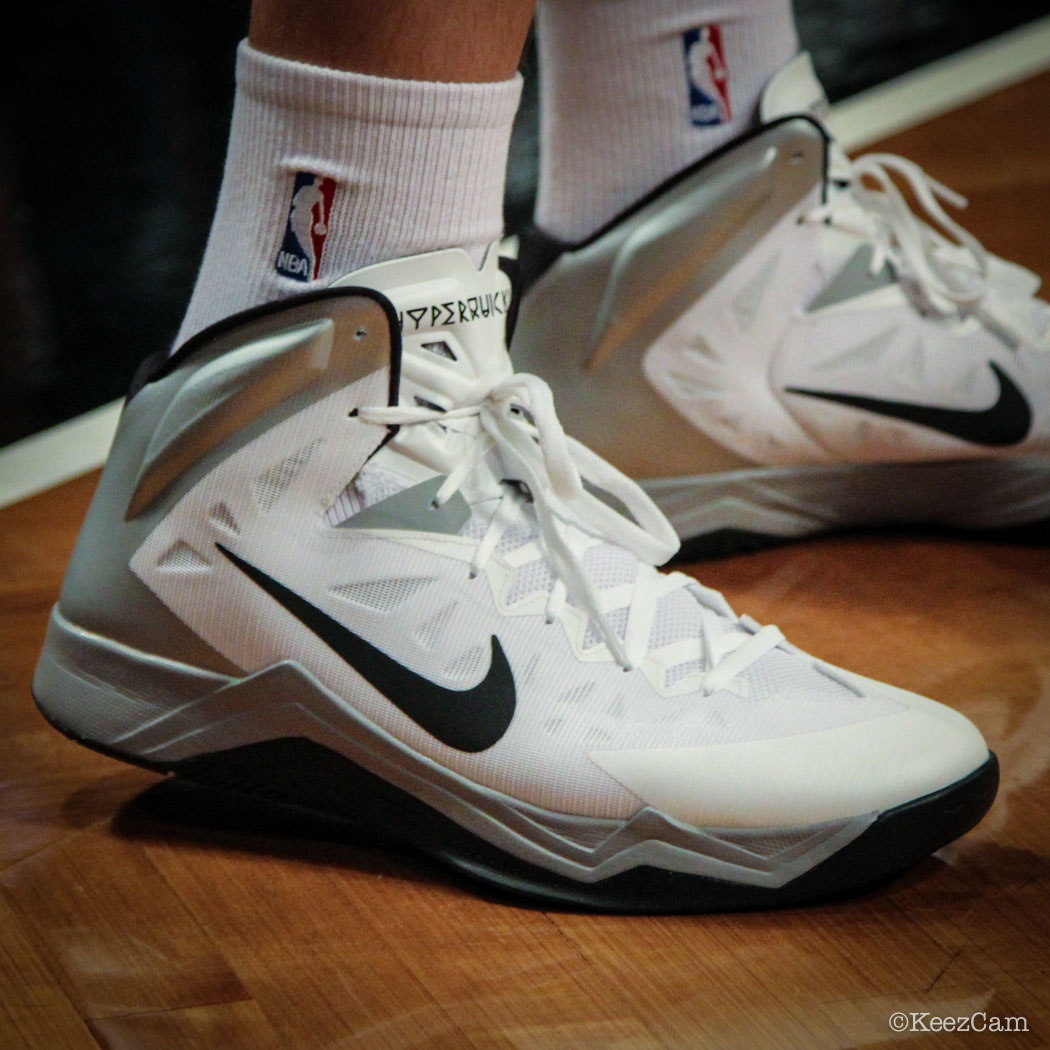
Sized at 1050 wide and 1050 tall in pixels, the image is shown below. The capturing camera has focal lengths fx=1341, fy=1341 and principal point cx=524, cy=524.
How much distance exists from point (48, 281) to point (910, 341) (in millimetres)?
1231

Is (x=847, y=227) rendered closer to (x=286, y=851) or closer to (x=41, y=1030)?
(x=286, y=851)

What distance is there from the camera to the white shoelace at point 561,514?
0.67m

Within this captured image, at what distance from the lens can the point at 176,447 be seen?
2.14 feet

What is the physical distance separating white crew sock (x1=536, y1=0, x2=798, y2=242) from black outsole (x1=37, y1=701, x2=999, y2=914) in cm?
48

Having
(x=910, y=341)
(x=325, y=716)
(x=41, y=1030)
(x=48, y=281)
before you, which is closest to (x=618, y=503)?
(x=910, y=341)

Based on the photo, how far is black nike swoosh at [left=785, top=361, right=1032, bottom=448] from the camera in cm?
99

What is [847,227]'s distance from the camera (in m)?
1.01

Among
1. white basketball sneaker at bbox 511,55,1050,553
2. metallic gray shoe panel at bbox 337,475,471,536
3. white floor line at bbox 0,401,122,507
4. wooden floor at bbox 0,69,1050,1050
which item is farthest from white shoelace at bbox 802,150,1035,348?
white floor line at bbox 0,401,122,507

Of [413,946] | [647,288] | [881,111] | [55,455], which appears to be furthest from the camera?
[881,111]

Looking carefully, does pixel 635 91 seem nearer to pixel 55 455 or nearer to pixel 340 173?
pixel 340 173

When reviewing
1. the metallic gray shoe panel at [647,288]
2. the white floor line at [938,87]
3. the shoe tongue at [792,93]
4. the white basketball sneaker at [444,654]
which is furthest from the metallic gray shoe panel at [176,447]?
the white floor line at [938,87]

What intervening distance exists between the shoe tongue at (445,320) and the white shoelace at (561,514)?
0.5 inches

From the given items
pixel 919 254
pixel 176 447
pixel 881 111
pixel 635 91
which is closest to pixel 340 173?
pixel 176 447

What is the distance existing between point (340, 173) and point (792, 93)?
0.49 meters
